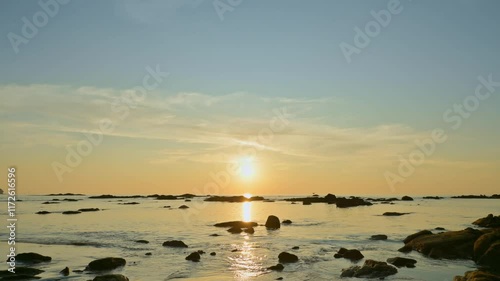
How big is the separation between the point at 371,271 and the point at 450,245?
13660mm

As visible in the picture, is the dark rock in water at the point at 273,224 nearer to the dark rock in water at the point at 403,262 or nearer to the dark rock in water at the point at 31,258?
the dark rock in water at the point at 403,262

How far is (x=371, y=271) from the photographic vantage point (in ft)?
92.4

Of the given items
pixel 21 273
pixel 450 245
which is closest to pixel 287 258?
pixel 450 245

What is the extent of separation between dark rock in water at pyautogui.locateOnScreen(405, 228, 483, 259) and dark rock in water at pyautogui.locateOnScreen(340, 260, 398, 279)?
34.2 ft

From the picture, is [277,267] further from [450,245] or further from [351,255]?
[450,245]

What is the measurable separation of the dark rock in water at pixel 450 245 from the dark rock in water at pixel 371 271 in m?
10.4

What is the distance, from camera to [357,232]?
56969 mm

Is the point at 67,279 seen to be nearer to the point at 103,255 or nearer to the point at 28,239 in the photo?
the point at 103,255

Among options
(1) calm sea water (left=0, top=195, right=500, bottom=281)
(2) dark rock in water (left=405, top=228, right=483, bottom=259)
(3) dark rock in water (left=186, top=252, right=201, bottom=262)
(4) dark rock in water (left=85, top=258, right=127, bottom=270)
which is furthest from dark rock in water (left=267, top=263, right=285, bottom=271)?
(2) dark rock in water (left=405, top=228, right=483, bottom=259)

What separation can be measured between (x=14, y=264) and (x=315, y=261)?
23679 mm

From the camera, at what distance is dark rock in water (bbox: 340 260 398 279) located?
27.8 meters

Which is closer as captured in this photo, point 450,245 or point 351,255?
point 351,255

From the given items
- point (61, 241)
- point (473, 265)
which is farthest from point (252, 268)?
point (61, 241)

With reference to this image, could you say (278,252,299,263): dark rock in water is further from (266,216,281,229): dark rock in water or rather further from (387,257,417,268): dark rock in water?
(266,216,281,229): dark rock in water
